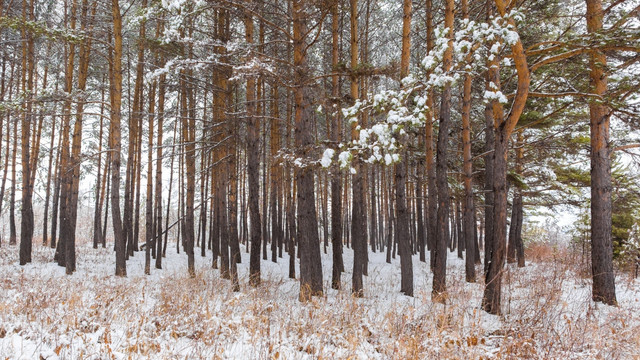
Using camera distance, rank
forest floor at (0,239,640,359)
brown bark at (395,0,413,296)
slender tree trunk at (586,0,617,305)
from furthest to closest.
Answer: brown bark at (395,0,413,296)
slender tree trunk at (586,0,617,305)
forest floor at (0,239,640,359)

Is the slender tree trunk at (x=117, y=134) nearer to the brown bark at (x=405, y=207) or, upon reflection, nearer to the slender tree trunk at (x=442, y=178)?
the brown bark at (x=405, y=207)

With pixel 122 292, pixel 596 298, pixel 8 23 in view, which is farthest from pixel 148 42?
pixel 596 298

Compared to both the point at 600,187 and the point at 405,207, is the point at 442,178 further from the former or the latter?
the point at 600,187

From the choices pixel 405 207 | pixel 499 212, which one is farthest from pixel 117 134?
pixel 499 212

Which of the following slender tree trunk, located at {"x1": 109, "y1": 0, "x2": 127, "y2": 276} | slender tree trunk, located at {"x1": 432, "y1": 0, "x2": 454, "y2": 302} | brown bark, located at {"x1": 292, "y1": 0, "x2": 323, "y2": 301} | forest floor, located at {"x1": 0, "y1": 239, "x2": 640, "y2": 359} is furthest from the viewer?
slender tree trunk, located at {"x1": 109, "y1": 0, "x2": 127, "y2": 276}

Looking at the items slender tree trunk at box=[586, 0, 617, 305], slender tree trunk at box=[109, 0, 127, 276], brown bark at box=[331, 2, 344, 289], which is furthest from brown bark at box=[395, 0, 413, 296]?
slender tree trunk at box=[109, 0, 127, 276]

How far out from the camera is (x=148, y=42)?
27.4ft

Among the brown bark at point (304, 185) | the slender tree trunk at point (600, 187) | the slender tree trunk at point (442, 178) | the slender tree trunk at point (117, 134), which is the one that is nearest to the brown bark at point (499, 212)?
the slender tree trunk at point (442, 178)

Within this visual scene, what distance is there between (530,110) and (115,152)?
539 inches

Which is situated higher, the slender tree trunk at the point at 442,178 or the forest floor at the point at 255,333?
the slender tree trunk at the point at 442,178

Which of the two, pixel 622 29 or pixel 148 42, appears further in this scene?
pixel 148 42

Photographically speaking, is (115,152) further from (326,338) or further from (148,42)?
(326,338)

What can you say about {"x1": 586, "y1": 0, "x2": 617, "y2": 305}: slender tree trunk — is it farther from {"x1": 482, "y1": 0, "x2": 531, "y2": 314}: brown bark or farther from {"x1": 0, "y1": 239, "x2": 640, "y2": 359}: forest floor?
{"x1": 482, "y1": 0, "x2": 531, "y2": 314}: brown bark

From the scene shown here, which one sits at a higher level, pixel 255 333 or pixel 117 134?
pixel 117 134
